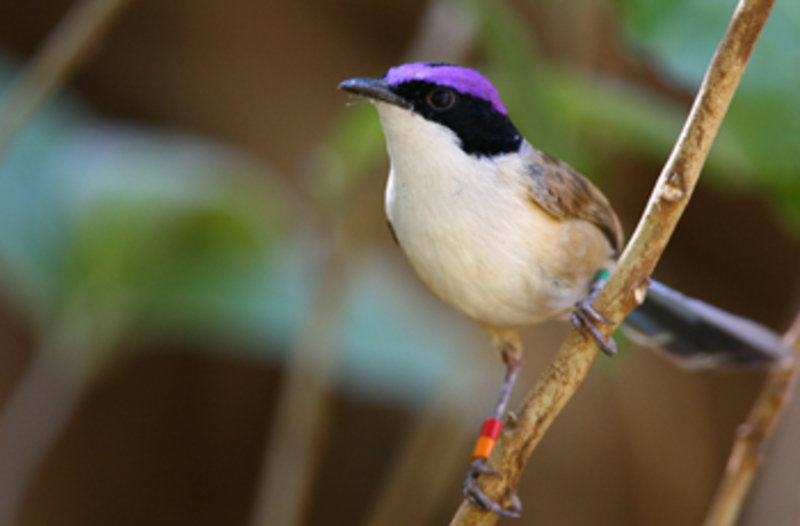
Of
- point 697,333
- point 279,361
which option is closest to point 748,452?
point 697,333

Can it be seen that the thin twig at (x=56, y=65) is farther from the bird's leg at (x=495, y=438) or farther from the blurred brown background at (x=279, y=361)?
the blurred brown background at (x=279, y=361)

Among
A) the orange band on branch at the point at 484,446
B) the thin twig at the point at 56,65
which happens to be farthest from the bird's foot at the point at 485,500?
the thin twig at the point at 56,65

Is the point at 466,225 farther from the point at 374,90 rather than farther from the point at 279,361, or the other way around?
the point at 279,361

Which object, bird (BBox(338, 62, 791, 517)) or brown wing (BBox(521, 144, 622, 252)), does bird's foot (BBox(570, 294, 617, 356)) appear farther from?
brown wing (BBox(521, 144, 622, 252))

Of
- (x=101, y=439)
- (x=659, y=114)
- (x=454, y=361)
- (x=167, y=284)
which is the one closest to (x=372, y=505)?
(x=101, y=439)

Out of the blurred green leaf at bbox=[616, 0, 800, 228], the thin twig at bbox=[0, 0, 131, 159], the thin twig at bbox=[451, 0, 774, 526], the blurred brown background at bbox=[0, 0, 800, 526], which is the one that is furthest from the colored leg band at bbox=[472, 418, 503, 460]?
the blurred brown background at bbox=[0, 0, 800, 526]
